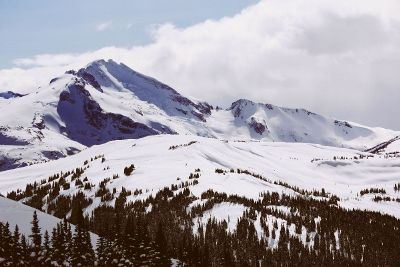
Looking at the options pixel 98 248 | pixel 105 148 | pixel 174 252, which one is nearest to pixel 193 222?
pixel 174 252

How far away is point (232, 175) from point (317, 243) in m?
24.4

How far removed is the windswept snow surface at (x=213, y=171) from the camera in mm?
62844

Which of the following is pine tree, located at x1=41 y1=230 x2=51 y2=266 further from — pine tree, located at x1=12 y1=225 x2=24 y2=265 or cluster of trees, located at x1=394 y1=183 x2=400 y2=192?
cluster of trees, located at x1=394 y1=183 x2=400 y2=192

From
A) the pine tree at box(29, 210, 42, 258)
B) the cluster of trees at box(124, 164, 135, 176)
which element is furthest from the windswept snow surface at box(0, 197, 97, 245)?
the cluster of trees at box(124, 164, 135, 176)

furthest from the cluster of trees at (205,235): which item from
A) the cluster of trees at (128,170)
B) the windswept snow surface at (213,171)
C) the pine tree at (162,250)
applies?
the cluster of trees at (128,170)

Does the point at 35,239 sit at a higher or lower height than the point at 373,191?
lower

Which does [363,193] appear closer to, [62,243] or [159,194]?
[159,194]

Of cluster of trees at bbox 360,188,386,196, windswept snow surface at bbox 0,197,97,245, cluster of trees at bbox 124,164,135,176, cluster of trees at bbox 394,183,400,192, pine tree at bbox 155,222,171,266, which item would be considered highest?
cluster of trees at bbox 124,164,135,176

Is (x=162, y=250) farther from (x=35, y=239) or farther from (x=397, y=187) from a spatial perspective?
(x=397, y=187)

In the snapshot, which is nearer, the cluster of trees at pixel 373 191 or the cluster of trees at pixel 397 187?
the cluster of trees at pixel 373 191

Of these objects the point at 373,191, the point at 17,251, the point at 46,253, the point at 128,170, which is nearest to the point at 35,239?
the point at 46,253

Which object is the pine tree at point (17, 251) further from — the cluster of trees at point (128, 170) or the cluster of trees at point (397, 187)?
the cluster of trees at point (397, 187)

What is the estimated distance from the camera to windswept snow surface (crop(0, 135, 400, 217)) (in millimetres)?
62844

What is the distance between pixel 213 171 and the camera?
69.8m
